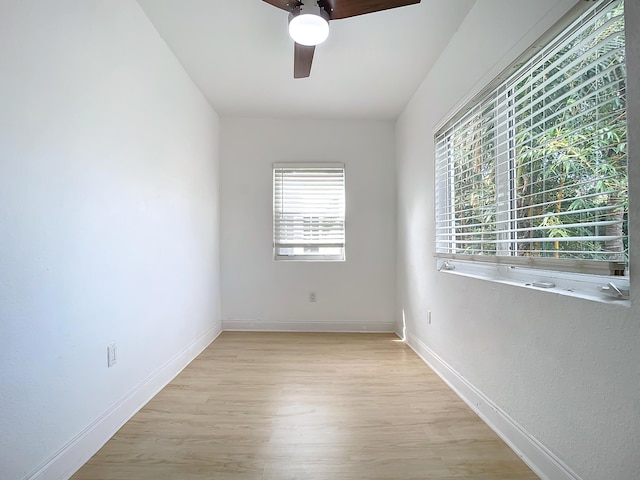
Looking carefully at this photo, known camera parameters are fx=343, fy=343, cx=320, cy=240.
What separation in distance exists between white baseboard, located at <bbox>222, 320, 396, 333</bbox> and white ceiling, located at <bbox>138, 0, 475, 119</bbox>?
7.64 feet

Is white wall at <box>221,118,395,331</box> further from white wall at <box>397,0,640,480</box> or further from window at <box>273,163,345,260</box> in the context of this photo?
white wall at <box>397,0,640,480</box>

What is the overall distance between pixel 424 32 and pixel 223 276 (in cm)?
300

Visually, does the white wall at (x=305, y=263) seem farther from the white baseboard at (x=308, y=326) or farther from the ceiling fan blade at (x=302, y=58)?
the ceiling fan blade at (x=302, y=58)

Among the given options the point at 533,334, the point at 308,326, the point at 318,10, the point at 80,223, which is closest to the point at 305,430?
the point at 533,334

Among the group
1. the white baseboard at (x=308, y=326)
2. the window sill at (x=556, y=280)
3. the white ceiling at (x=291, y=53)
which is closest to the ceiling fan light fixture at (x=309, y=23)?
the white ceiling at (x=291, y=53)

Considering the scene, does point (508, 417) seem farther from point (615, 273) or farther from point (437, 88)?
point (437, 88)

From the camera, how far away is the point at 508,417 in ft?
5.57

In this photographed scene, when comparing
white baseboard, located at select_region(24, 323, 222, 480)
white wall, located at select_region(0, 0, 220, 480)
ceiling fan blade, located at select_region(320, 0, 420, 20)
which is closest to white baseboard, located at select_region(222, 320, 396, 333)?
white baseboard, located at select_region(24, 323, 222, 480)

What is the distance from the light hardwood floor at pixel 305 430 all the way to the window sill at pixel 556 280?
0.80m

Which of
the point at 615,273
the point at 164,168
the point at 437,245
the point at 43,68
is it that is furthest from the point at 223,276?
the point at 615,273

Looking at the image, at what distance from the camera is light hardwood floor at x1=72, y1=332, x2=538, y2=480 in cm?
150

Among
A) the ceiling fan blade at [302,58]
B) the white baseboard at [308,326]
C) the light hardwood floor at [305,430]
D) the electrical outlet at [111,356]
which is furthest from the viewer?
the white baseboard at [308,326]

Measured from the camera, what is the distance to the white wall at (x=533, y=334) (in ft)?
3.47

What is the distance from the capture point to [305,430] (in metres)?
1.82
